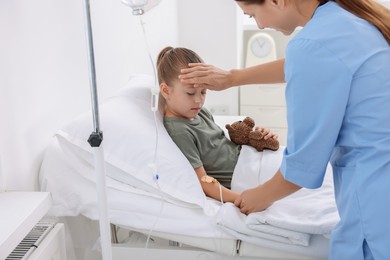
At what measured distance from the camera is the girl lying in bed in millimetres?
1518

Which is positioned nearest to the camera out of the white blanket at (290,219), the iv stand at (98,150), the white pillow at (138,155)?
the iv stand at (98,150)

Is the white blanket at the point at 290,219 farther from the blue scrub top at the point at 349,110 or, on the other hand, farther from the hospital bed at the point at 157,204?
the blue scrub top at the point at 349,110

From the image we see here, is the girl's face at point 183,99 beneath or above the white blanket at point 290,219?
above

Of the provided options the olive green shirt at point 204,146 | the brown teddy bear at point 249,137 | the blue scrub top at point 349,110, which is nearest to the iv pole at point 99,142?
the blue scrub top at point 349,110

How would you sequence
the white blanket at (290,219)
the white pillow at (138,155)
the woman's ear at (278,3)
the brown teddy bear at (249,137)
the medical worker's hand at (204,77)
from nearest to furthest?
the woman's ear at (278,3)
the white blanket at (290,219)
the white pillow at (138,155)
the medical worker's hand at (204,77)
the brown teddy bear at (249,137)

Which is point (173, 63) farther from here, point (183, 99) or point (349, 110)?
point (349, 110)

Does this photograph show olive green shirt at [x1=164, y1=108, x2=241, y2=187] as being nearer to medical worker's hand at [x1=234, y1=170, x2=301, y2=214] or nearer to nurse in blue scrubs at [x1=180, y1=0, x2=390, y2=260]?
medical worker's hand at [x1=234, y1=170, x2=301, y2=214]

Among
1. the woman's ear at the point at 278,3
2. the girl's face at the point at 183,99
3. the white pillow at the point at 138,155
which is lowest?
the white pillow at the point at 138,155

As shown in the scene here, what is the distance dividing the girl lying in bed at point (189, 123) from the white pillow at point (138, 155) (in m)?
0.09

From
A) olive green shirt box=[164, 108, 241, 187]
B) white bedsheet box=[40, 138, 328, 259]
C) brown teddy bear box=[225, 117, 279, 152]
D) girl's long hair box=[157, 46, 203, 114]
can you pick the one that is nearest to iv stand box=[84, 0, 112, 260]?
white bedsheet box=[40, 138, 328, 259]

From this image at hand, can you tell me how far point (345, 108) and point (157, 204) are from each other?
1.96ft

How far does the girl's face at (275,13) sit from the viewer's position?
3.41 ft

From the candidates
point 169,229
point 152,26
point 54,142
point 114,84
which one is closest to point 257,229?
point 169,229

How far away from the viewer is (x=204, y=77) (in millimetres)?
1439
